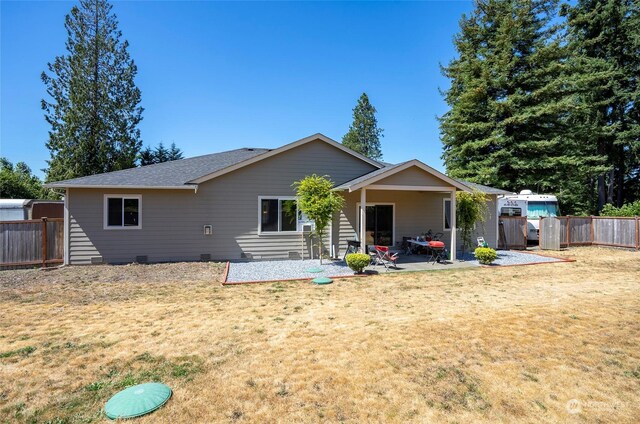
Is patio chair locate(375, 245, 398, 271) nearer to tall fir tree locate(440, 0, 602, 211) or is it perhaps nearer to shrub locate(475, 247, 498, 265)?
shrub locate(475, 247, 498, 265)

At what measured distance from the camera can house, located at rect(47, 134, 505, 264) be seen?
11.1m

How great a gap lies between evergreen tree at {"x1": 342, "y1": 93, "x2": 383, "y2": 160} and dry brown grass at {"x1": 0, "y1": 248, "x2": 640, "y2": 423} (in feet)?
123

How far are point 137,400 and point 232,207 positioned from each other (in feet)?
30.1

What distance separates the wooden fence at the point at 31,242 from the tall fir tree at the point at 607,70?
30.3 m

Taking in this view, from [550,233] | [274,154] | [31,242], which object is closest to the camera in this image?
[31,242]

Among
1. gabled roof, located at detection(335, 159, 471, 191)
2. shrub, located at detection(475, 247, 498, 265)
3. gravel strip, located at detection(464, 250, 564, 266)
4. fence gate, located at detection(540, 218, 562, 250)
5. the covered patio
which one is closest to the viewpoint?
gabled roof, located at detection(335, 159, 471, 191)

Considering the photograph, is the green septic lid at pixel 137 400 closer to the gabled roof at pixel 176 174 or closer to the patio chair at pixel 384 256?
the patio chair at pixel 384 256

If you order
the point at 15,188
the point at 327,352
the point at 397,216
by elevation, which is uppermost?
the point at 15,188

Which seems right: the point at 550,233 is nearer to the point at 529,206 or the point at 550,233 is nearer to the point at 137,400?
the point at 529,206

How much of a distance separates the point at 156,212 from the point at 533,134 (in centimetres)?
2424

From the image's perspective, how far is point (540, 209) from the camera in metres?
18.4

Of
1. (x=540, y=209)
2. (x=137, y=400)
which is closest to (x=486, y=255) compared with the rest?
(x=540, y=209)

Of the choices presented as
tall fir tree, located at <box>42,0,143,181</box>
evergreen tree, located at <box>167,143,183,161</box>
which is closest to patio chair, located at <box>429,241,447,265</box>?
tall fir tree, located at <box>42,0,143,181</box>

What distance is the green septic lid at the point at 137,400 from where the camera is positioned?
3021mm
